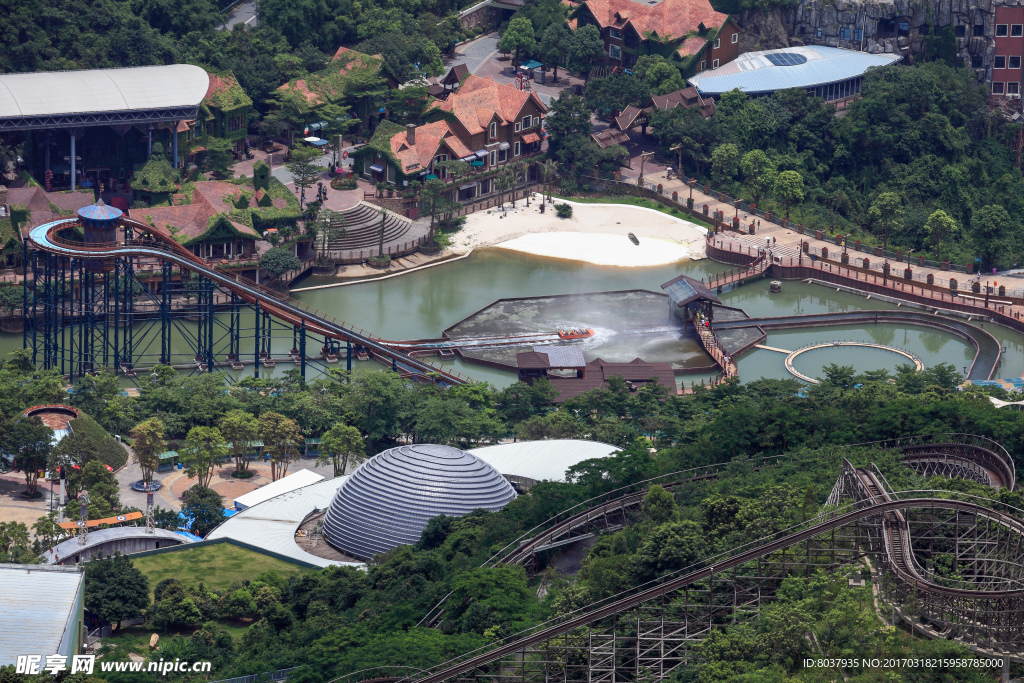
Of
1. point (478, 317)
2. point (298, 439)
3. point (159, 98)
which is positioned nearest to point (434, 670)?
point (298, 439)

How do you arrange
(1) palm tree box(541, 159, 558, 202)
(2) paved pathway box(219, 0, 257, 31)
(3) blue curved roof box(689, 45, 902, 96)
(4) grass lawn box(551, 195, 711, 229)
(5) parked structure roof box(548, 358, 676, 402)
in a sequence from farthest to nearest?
(2) paved pathway box(219, 0, 257, 31) → (3) blue curved roof box(689, 45, 902, 96) → (1) palm tree box(541, 159, 558, 202) → (4) grass lawn box(551, 195, 711, 229) → (5) parked structure roof box(548, 358, 676, 402)

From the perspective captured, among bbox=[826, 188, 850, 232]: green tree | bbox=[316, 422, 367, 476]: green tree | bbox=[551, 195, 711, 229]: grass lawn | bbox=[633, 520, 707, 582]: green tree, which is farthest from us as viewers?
bbox=[551, 195, 711, 229]: grass lawn

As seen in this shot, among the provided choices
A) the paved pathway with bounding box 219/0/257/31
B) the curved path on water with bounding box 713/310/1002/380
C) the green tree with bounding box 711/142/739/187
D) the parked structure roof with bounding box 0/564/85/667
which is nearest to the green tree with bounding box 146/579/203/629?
the parked structure roof with bounding box 0/564/85/667

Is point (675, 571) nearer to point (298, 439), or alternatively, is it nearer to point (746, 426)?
point (746, 426)

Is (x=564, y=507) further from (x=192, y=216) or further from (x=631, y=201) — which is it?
(x=631, y=201)

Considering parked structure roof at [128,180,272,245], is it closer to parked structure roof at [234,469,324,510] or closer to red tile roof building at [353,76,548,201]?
red tile roof building at [353,76,548,201]

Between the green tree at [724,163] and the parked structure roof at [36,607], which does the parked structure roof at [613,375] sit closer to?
the green tree at [724,163]
